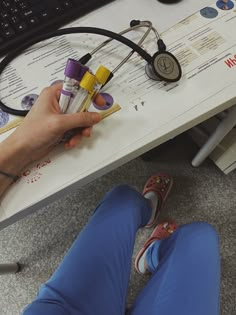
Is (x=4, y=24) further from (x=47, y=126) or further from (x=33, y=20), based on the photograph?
(x=47, y=126)

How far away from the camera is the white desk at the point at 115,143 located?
47cm

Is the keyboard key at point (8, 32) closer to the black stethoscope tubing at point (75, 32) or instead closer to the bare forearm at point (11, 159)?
the black stethoscope tubing at point (75, 32)

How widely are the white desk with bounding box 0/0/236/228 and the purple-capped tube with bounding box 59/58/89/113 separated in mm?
70

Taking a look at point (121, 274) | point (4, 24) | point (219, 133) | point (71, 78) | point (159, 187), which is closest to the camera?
point (71, 78)

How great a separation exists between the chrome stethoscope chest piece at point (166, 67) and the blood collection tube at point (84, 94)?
0.13 metres

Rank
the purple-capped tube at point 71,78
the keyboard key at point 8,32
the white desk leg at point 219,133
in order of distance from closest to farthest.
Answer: the purple-capped tube at point 71,78 < the keyboard key at point 8,32 < the white desk leg at point 219,133

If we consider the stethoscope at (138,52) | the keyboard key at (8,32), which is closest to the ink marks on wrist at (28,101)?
the stethoscope at (138,52)

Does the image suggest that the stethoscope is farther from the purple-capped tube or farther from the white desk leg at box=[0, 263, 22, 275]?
the white desk leg at box=[0, 263, 22, 275]

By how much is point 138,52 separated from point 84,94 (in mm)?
146

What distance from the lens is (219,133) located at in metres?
0.92

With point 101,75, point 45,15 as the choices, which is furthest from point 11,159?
point 45,15

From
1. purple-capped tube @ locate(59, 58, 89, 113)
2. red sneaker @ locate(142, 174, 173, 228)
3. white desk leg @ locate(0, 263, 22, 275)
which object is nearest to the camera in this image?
purple-capped tube @ locate(59, 58, 89, 113)

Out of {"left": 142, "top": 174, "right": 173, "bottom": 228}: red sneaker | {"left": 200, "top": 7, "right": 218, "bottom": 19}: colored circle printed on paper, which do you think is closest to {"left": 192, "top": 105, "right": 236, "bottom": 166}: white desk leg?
{"left": 142, "top": 174, "right": 173, "bottom": 228}: red sneaker

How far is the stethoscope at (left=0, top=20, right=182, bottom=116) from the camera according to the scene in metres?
0.54
